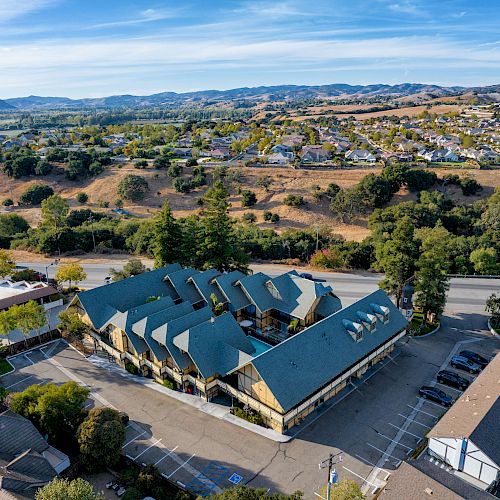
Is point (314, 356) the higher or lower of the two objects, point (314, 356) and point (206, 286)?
the lower

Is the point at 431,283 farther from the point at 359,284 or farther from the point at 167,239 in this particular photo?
the point at 167,239

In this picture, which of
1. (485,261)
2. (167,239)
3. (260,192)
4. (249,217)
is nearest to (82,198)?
(260,192)

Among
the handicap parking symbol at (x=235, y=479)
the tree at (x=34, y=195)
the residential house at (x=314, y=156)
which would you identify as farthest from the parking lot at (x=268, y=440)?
the residential house at (x=314, y=156)

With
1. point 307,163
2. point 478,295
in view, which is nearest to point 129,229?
point 478,295

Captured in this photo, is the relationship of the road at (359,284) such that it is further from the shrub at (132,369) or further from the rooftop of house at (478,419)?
the shrub at (132,369)

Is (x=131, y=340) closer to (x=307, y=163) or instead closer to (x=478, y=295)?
(x=478, y=295)

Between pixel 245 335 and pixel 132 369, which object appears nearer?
pixel 245 335
